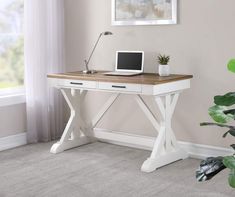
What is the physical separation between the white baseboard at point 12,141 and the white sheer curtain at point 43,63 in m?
0.07

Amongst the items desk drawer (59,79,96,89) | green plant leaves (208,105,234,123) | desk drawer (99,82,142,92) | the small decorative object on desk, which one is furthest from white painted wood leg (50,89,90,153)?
green plant leaves (208,105,234,123)

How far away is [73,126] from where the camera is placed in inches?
181

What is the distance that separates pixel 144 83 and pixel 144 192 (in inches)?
36.2

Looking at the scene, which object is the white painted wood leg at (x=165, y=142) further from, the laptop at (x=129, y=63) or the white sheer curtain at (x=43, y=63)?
the white sheer curtain at (x=43, y=63)

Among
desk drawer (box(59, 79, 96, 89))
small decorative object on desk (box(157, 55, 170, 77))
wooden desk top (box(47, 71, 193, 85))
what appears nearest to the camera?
wooden desk top (box(47, 71, 193, 85))

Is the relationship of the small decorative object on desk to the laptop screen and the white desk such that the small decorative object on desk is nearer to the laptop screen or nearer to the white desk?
the white desk

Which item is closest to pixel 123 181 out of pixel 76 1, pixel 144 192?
pixel 144 192

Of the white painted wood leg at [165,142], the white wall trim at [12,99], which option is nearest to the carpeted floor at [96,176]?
the white painted wood leg at [165,142]

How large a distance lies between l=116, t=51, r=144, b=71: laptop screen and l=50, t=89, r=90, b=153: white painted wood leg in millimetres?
575

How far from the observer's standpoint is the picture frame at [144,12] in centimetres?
418

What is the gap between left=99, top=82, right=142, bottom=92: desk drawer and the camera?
378cm

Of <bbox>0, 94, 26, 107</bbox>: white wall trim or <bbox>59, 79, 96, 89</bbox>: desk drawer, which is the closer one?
<bbox>59, 79, 96, 89</bbox>: desk drawer

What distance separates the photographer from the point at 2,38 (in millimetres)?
4605

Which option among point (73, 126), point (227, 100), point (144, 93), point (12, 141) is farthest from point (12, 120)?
point (227, 100)
